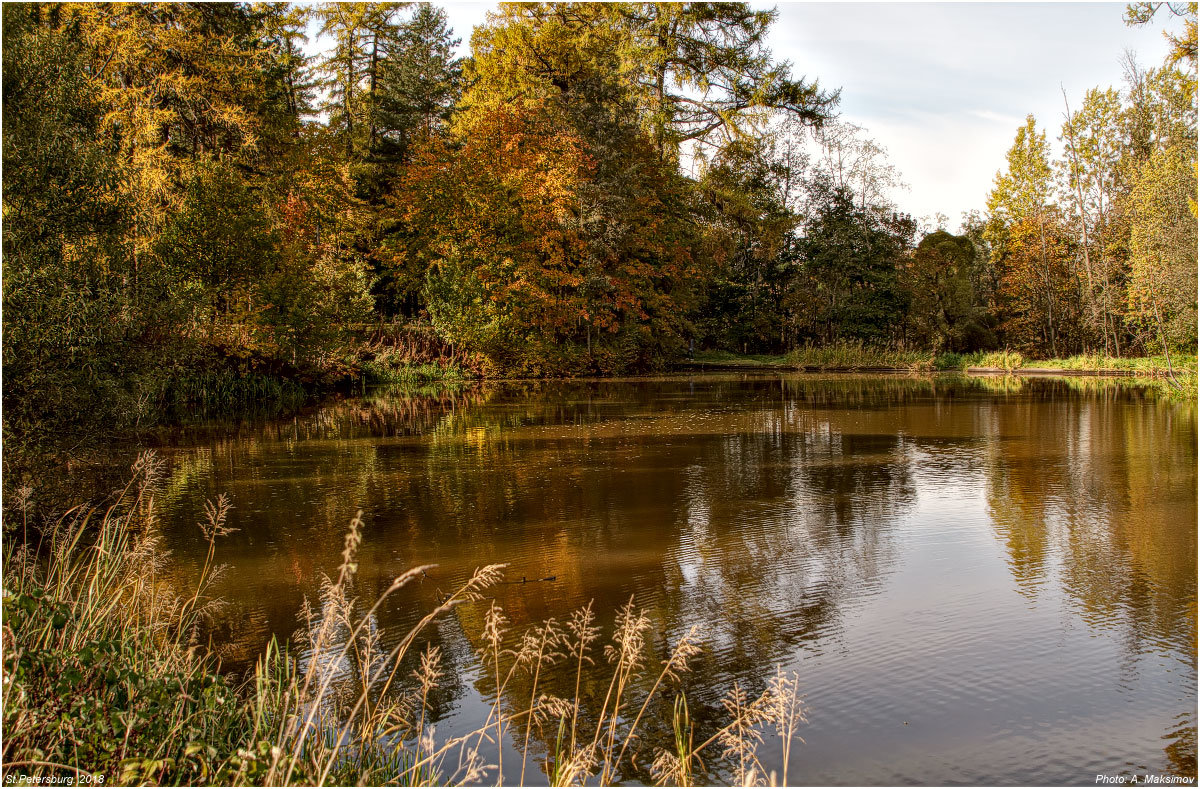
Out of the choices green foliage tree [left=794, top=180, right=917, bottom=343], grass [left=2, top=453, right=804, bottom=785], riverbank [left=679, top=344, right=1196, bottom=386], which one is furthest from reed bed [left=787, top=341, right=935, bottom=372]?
grass [left=2, top=453, right=804, bottom=785]

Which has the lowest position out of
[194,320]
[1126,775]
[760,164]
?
[1126,775]

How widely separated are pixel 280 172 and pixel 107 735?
28.1 m

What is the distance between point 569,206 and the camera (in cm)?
3014

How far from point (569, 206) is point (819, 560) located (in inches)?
950

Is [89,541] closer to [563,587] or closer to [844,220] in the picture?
[563,587]

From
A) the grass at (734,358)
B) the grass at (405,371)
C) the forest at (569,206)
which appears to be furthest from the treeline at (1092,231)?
the grass at (405,371)

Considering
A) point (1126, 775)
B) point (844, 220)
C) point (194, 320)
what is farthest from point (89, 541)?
point (844, 220)

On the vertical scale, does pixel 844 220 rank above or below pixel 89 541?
above

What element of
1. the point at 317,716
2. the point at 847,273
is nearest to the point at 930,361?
the point at 847,273

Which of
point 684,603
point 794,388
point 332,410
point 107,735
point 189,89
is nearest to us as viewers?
point 107,735

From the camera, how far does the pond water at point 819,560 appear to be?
15.0ft

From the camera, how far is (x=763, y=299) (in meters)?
38.0

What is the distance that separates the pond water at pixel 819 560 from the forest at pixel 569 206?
7135mm

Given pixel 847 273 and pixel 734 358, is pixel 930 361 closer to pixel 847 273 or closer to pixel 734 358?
pixel 847 273
